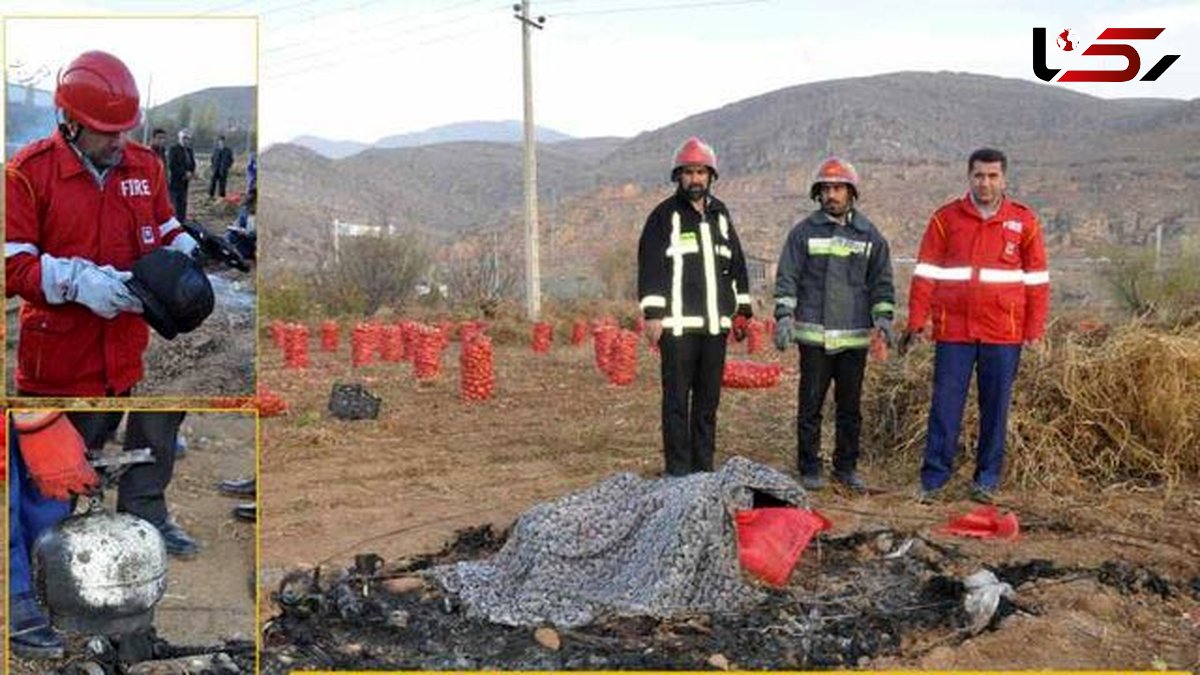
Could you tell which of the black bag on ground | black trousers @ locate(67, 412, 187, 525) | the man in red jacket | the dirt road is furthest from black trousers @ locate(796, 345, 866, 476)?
the black bag on ground

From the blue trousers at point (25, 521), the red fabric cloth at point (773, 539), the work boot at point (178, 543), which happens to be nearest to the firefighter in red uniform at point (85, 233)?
the blue trousers at point (25, 521)

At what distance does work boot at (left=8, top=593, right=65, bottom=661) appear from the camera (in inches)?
133

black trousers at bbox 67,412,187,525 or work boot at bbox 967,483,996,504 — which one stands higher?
black trousers at bbox 67,412,187,525

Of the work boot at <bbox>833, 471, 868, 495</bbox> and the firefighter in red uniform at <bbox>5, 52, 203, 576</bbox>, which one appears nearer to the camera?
the firefighter in red uniform at <bbox>5, 52, 203, 576</bbox>

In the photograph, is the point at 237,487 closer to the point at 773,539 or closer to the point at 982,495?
the point at 773,539

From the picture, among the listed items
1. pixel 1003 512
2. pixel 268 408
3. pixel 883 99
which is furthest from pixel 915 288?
pixel 883 99

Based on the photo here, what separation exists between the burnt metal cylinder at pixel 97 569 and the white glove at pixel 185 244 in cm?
76

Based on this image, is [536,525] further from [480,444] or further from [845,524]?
[480,444]

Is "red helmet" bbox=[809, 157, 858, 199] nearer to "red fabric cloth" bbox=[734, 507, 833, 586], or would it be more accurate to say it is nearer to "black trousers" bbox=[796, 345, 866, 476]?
"black trousers" bbox=[796, 345, 866, 476]

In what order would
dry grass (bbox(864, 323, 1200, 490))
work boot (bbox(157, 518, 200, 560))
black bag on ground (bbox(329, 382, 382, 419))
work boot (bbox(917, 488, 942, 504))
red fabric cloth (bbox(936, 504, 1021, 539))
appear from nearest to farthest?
work boot (bbox(157, 518, 200, 560)) → red fabric cloth (bbox(936, 504, 1021, 539)) → work boot (bbox(917, 488, 942, 504)) → dry grass (bbox(864, 323, 1200, 490)) → black bag on ground (bbox(329, 382, 382, 419))

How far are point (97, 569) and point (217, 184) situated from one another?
1.05 m

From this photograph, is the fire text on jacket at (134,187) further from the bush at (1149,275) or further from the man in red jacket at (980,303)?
the bush at (1149,275)

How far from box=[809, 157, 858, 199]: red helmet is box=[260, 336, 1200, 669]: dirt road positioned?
1.67 meters

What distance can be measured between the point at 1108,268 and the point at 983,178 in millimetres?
18508
